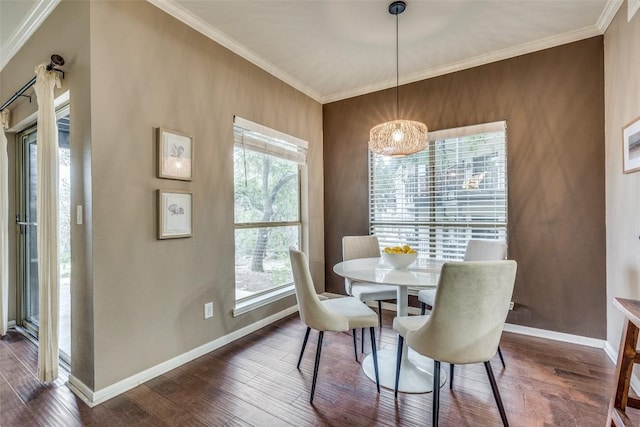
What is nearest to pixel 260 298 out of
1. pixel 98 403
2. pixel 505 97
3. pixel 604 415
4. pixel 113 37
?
pixel 98 403

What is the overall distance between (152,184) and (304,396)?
173cm

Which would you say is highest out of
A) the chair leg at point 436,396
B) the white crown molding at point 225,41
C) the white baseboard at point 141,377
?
the white crown molding at point 225,41

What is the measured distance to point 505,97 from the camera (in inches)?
115

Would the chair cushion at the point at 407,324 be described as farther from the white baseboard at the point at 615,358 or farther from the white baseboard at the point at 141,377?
the white baseboard at the point at 141,377

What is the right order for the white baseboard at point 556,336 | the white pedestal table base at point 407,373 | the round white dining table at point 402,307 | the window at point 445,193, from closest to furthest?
the round white dining table at point 402,307
the white pedestal table base at point 407,373
the white baseboard at point 556,336
the window at point 445,193

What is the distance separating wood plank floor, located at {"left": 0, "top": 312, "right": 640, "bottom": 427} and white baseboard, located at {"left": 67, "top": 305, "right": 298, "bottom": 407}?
0.14ft

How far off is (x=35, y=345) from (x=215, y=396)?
1.93 m

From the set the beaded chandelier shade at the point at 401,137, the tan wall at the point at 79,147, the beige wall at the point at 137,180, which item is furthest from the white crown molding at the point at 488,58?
the tan wall at the point at 79,147

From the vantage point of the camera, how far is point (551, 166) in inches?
107

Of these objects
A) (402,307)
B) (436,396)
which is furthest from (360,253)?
(436,396)

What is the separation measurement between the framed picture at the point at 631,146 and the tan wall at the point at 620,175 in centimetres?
5

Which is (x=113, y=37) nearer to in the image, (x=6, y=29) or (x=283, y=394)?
(x=6, y=29)

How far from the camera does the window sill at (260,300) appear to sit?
283cm

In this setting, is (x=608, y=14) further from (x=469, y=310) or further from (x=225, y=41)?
(x=225, y=41)
